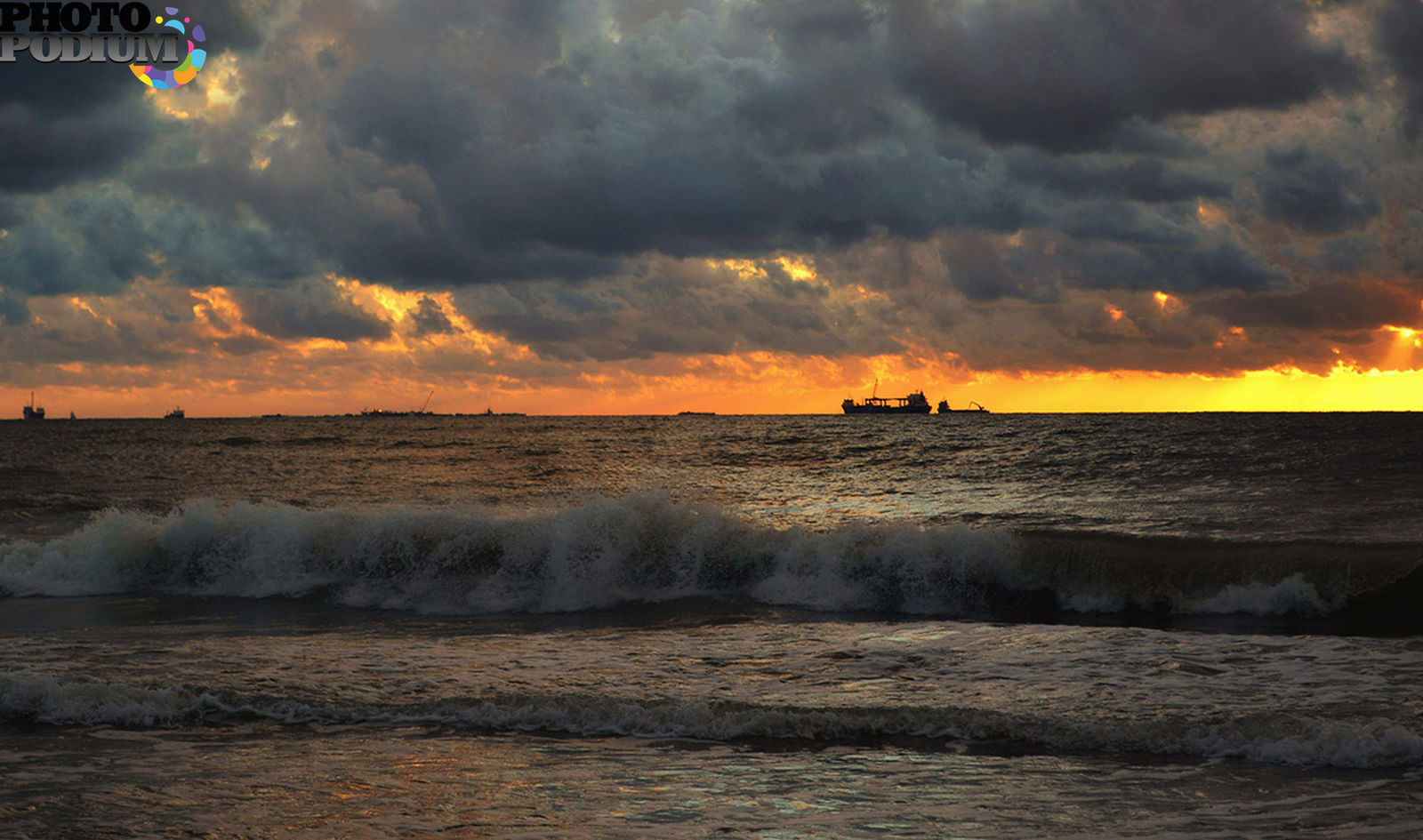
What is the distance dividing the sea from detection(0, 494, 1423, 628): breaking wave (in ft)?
0.22

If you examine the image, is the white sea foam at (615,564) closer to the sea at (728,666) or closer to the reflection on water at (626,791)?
the sea at (728,666)

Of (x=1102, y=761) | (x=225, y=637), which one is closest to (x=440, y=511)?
(x=225, y=637)

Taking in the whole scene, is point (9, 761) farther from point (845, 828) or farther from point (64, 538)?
point (64, 538)

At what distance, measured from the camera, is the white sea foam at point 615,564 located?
53.1 feet

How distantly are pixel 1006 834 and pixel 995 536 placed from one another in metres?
12.0

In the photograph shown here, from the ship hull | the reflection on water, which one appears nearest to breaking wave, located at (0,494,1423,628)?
the reflection on water

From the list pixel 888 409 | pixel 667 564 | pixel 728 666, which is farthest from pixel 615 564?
Answer: pixel 888 409

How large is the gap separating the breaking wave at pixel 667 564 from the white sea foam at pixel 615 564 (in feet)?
0.12

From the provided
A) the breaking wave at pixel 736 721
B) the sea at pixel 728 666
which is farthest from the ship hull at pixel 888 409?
the breaking wave at pixel 736 721

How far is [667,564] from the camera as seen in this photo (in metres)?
18.2

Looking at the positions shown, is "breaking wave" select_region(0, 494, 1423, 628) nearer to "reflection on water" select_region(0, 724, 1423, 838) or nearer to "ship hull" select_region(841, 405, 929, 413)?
"reflection on water" select_region(0, 724, 1423, 838)

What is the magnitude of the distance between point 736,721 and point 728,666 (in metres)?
2.49

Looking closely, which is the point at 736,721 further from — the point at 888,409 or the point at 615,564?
the point at 888,409

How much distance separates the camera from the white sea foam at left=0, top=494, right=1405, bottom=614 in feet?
53.1
